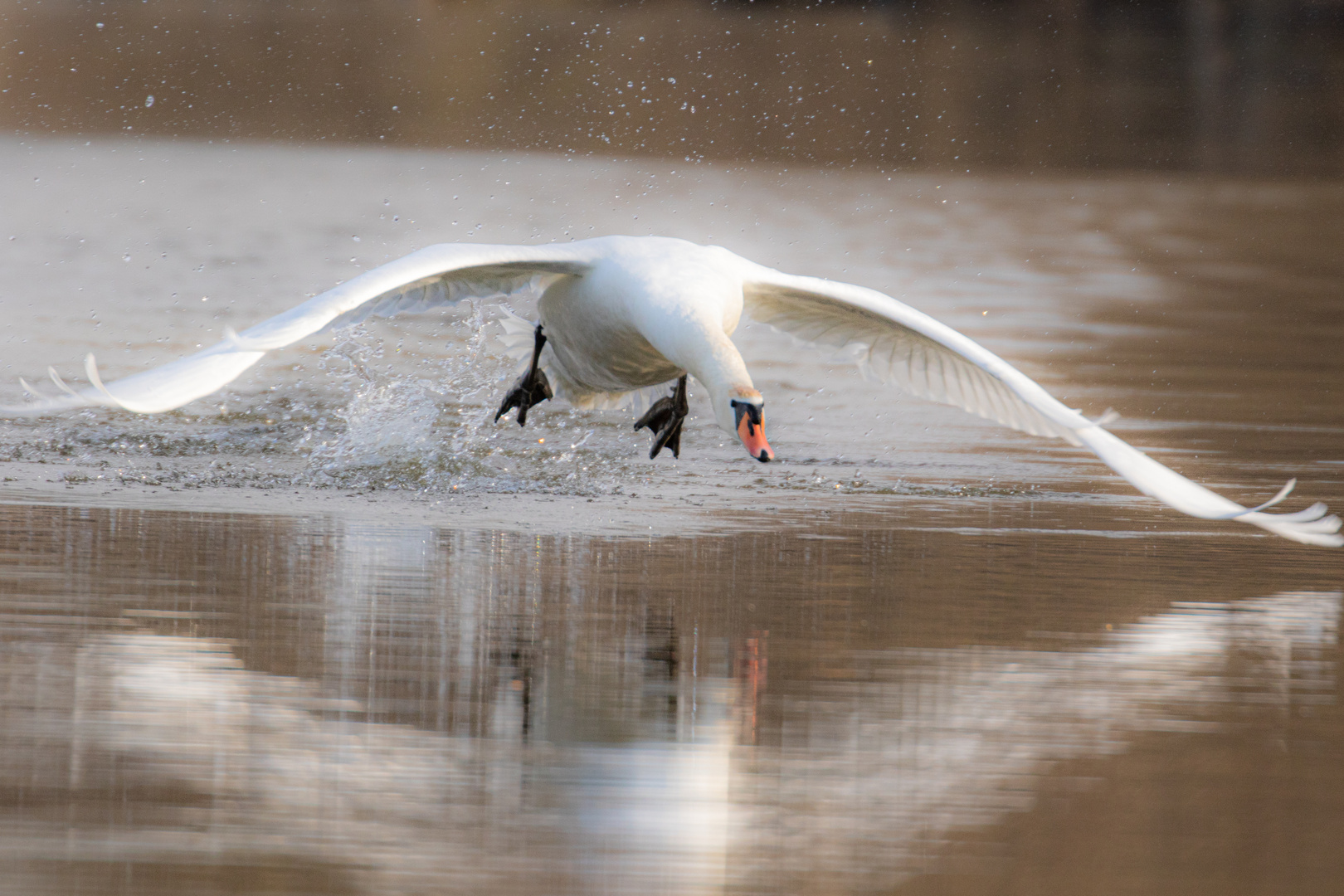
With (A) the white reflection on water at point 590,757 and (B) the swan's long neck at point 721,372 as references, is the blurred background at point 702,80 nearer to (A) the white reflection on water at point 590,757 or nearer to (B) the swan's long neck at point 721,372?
(B) the swan's long neck at point 721,372

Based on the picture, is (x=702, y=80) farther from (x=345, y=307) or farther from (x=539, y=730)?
(x=539, y=730)

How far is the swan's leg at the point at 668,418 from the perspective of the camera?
921 centimetres

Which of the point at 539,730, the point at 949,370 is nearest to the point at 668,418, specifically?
the point at 949,370

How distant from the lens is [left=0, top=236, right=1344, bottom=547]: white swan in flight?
260 inches

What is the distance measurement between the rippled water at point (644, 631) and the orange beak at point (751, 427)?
52 centimetres

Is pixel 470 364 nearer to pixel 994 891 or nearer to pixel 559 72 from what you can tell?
pixel 994 891

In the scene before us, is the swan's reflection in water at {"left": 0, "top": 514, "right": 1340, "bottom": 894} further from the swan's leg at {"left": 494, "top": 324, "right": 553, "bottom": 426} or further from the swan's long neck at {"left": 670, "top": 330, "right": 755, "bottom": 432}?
the swan's leg at {"left": 494, "top": 324, "right": 553, "bottom": 426}

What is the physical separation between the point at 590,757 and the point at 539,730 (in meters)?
0.24

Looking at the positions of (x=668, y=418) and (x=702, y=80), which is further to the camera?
(x=702, y=80)

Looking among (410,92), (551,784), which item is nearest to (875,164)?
(410,92)

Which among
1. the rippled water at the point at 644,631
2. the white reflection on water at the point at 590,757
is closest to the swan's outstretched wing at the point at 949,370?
the rippled water at the point at 644,631

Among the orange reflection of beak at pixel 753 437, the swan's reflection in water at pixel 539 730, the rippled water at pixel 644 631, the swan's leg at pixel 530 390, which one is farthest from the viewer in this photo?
the swan's leg at pixel 530 390

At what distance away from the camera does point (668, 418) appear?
9297 mm

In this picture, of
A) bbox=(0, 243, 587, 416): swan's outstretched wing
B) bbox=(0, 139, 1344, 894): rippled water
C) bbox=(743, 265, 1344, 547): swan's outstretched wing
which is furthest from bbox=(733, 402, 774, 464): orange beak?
bbox=(0, 243, 587, 416): swan's outstretched wing
